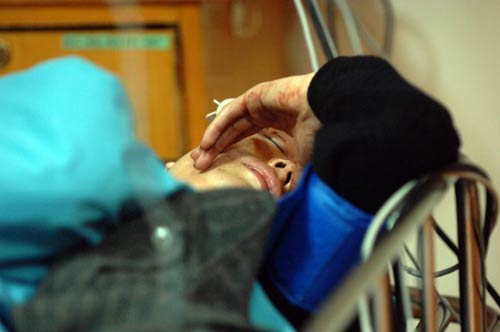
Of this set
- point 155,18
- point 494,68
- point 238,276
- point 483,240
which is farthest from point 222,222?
point 494,68

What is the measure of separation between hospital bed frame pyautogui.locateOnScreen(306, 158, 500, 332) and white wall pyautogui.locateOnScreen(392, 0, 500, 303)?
61cm

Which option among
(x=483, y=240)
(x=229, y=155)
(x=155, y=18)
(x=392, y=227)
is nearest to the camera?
(x=392, y=227)

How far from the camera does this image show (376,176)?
40 cm

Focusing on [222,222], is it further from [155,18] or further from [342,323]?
[155,18]

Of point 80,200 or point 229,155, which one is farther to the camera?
point 229,155

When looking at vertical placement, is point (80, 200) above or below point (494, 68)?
above

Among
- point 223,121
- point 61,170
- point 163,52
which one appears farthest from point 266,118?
point 163,52

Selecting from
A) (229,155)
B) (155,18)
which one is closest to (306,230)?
(229,155)

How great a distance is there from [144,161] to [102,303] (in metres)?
0.09

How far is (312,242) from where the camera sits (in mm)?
440

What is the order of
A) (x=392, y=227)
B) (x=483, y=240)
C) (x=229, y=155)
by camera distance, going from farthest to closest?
(x=229, y=155) < (x=483, y=240) < (x=392, y=227)

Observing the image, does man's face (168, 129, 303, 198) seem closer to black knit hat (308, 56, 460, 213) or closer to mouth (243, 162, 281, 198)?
mouth (243, 162, 281, 198)

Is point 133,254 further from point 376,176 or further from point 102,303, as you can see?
point 376,176

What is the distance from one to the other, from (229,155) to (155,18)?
0.50 m
